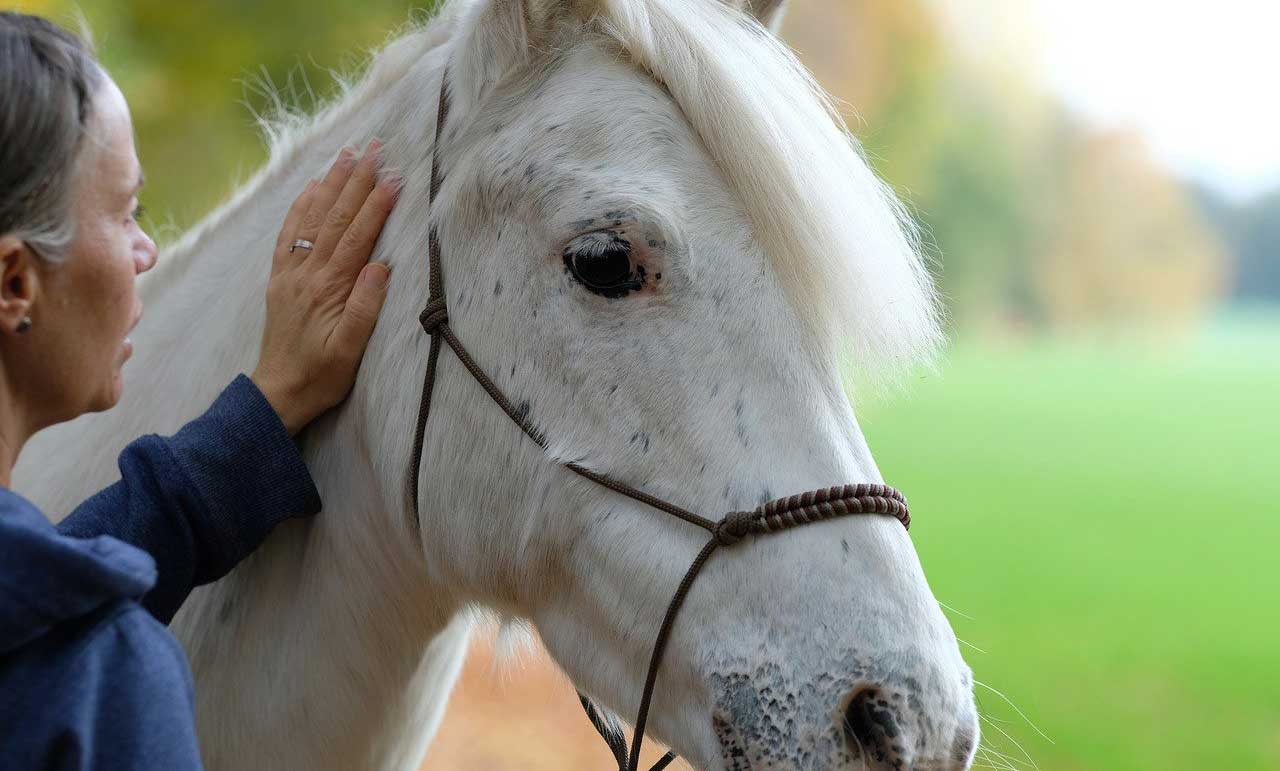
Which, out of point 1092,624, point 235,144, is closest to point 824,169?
point 235,144

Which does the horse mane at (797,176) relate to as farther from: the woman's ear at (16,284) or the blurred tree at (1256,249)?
the blurred tree at (1256,249)

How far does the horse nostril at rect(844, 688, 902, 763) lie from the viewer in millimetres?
1312

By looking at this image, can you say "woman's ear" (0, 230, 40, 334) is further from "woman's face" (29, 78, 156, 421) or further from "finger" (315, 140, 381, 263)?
"finger" (315, 140, 381, 263)

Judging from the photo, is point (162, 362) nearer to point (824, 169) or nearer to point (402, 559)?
point (402, 559)

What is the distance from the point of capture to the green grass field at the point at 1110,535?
30.0 feet

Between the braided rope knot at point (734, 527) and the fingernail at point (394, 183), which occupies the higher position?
the fingernail at point (394, 183)

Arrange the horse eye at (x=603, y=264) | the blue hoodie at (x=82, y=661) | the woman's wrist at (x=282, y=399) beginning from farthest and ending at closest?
the woman's wrist at (x=282, y=399), the horse eye at (x=603, y=264), the blue hoodie at (x=82, y=661)

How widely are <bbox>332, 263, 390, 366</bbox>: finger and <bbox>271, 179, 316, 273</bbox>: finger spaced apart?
16cm

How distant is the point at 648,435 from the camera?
1533 mm

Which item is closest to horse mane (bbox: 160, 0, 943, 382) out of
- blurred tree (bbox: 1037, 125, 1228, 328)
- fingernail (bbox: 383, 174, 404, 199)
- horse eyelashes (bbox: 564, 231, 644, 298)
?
horse eyelashes (bbox: 564, 231, 644, 298)

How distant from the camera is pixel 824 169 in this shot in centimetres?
164

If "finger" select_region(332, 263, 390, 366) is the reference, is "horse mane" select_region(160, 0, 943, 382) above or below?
A: above

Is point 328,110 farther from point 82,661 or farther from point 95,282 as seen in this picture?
point 82,661

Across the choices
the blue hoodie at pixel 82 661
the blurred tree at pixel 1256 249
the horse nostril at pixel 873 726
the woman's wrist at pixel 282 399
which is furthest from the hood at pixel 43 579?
the blurred tree at pixel 1256 249
